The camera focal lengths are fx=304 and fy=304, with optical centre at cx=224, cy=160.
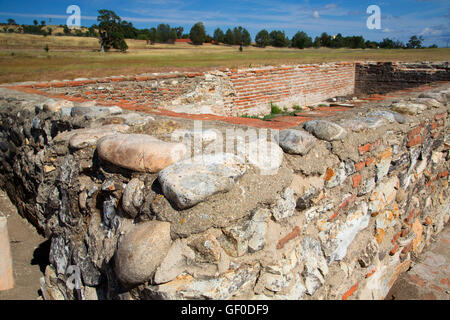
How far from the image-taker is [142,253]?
1.24 metres

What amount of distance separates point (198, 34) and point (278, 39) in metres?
13.7

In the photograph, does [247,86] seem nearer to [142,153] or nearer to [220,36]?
[142,153]

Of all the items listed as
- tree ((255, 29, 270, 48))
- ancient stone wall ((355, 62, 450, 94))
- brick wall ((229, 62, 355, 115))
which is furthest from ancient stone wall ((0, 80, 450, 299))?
tree ((255, 29, 270, 48))

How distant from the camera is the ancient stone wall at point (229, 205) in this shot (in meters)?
1.30

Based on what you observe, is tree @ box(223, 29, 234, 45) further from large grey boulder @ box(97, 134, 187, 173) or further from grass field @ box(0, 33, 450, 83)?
large grey boulder @ box(97, 134, 187, 173)

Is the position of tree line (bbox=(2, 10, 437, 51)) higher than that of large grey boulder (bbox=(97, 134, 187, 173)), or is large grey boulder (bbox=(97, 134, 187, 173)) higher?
tree line (bbox=(2, 10, 437, 51))

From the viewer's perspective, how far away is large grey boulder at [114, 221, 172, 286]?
4.07 feet

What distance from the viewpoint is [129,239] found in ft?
4.32

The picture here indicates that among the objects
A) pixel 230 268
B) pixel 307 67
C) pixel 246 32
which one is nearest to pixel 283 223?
pixel 230 268

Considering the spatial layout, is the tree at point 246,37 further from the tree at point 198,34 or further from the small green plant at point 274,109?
the small green plant at point 274,109

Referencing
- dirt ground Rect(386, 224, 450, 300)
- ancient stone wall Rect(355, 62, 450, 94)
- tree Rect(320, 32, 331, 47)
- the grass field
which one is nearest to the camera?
dirt ground Rect(386, 224, 450, 300)

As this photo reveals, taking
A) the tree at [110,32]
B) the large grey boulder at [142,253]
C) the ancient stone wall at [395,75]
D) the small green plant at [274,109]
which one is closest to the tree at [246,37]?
the tree at [110,32]

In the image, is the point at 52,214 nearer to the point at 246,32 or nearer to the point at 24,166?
the point at 24,166

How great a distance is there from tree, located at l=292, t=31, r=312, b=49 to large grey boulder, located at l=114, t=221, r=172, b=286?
49.5 metres
